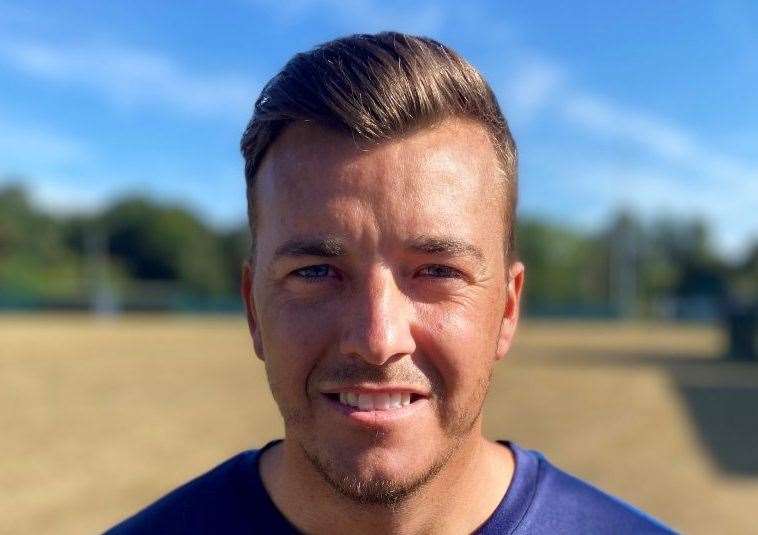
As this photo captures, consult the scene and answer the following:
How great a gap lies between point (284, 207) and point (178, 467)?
7.39 meters

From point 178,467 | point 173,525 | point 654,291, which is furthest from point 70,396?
point 654,291

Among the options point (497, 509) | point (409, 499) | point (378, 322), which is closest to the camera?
point (378, 322)

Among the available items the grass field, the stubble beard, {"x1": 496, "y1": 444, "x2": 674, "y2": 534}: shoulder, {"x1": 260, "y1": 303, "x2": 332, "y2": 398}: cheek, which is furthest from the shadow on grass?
{"x1": 260, "y1": 303, "x2": 332, "y2": 398}: cheek

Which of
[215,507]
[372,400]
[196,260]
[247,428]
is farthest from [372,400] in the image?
[196,260]

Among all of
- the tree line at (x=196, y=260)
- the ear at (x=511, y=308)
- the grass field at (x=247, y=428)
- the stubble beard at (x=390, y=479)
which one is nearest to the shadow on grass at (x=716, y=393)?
the grass field at (x=247, y=428)

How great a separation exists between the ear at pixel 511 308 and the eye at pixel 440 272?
264mm

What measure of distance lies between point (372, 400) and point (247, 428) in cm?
945

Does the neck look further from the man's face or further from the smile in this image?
the smile

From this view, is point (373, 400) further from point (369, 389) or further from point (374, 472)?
point (374, 472)

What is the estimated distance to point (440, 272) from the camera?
1.58 meters

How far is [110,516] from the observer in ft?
22.0

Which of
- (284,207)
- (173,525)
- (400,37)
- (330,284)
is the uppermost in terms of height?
(400,37)

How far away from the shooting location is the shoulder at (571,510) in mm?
1727

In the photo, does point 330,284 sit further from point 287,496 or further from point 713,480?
point 713,480
